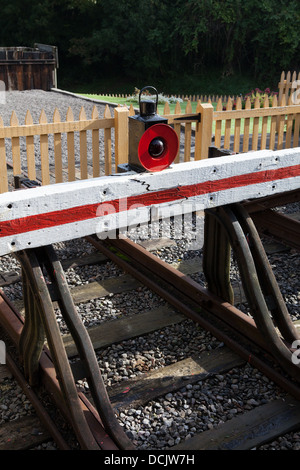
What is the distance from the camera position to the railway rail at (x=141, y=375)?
258 cm

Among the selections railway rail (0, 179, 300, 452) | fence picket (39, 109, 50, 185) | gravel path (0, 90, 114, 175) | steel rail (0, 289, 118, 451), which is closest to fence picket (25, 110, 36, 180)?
fence picket (39, 109, 50, 185)

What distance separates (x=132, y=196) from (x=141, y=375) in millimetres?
1183

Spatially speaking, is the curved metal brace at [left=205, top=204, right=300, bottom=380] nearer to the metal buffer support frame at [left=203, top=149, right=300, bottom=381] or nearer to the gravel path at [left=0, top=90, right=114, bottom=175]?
the metal buffer support frame at [left=203, top=149, right=300, bottom=381]

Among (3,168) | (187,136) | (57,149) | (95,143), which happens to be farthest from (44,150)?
(187,136)

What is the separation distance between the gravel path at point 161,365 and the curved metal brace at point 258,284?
236 mm

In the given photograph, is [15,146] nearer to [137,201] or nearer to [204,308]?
[204,308]

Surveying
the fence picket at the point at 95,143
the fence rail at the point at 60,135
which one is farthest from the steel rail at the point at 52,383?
the fence picket at the point at 95,143

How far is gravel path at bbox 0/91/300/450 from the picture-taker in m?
2.81

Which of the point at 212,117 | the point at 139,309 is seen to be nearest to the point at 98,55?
the point at 212,117

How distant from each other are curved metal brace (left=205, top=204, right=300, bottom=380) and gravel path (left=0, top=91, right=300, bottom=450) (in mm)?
236

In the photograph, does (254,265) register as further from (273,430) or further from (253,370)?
(273,430)

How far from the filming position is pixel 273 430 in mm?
2750

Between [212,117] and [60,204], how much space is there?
15.7 feet

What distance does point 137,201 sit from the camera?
2744 mm
